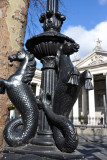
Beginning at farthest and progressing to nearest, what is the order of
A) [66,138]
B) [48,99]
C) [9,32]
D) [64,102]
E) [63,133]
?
[9,32]
[48,99]
[64,102]
[63,133]
[66,138]

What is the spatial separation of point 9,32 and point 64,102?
100 inches

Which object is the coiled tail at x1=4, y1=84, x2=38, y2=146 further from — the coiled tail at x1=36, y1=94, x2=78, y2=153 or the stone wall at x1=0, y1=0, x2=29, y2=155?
the stone wall at x1=0, y1=0, x2=29, y2=155

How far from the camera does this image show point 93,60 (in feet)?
111

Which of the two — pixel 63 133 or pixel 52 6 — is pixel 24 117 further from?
pixel 52 6

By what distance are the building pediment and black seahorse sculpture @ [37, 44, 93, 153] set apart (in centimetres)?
3150

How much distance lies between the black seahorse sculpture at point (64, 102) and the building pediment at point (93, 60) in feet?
103

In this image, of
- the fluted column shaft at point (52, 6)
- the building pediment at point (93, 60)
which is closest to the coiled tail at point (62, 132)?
the fluted column shaft at point (52, 6)

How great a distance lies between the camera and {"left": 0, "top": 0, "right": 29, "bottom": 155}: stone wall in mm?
3639

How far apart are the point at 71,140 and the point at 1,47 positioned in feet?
8.98

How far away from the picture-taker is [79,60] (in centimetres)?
3481

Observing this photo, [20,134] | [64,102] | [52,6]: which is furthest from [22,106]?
[52,6]

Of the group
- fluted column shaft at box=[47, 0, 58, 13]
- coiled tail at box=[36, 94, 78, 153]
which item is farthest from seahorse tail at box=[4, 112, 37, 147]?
fluted column shaft at box=[47, 0, 58, 13]

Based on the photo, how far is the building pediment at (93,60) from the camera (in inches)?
1282

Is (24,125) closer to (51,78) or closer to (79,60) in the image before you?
(51,78)
